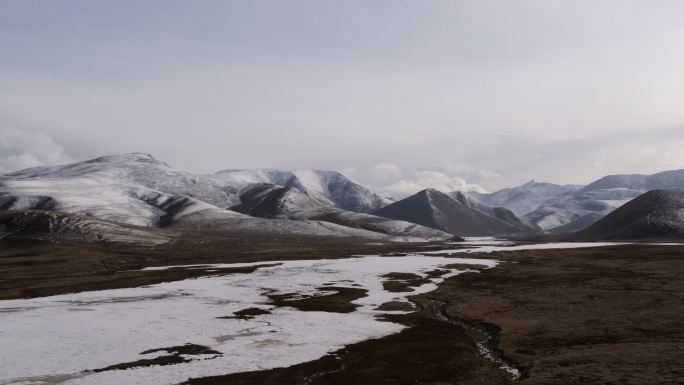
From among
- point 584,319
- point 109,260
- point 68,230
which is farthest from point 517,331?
point 68,230

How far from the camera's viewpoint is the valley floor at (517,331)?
85.1 ft

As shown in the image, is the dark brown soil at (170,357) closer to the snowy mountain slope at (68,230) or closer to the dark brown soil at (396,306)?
the dark brown soil at (396,306)

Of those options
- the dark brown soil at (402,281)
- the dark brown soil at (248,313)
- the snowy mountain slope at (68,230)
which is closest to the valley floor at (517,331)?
the dark brown soil at (402,281)

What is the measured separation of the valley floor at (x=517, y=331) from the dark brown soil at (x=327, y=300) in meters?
0.30

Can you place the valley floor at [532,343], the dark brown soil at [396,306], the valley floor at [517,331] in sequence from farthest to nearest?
the dark brown soil at [396,306] → the valley floor at [517,331] → the valley floor at [532,343]

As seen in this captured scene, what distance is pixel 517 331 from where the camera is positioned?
3722 centimetres

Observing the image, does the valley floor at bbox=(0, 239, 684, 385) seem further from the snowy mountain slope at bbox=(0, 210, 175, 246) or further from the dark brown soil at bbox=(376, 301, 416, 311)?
the snowy mountain slope at bbox=(0, 210, 175, 246)

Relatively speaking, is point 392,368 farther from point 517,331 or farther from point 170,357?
point 517,331

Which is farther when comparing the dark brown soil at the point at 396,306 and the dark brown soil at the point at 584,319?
the dark brown soil at the point at 396,306

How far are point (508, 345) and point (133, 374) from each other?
2256 cm

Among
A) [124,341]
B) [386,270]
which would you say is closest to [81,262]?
[386,270]

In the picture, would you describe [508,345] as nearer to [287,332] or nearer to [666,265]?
[287,332]

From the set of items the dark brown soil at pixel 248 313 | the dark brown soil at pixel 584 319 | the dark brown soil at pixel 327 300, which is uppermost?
the dark brown soil at pixel 248 313

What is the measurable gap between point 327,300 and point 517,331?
873 inches
